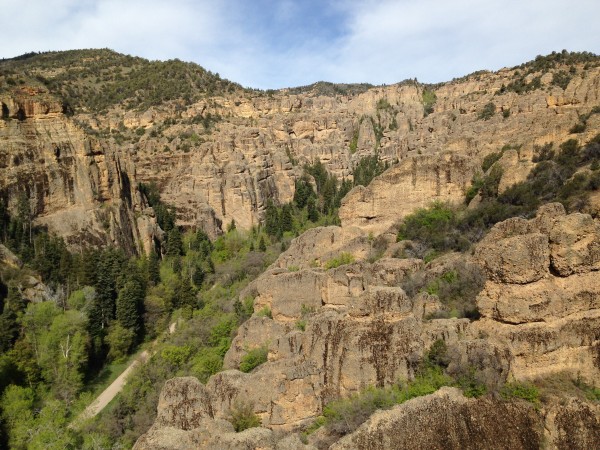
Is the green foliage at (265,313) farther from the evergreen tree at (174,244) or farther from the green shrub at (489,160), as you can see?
the evergreen tree at (174,244)

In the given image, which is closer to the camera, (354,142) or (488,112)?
(488,112)

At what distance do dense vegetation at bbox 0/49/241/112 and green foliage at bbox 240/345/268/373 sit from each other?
64.5m

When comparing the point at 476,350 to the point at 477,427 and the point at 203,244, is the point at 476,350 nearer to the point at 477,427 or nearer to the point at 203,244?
the point at 477,427

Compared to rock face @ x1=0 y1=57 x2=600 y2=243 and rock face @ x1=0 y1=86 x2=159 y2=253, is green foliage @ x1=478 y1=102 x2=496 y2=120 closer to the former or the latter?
rock face @ x1=0 y1=57 x2=600 y2=243

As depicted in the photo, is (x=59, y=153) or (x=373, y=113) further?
(x=373, y=113)

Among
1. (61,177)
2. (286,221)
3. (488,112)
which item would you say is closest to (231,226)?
(286,221)

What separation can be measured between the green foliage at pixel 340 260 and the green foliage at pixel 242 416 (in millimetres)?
12155

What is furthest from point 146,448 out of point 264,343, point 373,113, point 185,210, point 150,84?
point 373,113

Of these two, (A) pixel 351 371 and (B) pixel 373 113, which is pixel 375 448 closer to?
(A) pixel 351 371

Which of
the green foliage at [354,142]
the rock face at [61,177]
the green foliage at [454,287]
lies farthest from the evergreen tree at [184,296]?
the green foliage at [354,142]

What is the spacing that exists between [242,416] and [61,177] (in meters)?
33.5

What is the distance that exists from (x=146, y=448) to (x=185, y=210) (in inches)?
1683

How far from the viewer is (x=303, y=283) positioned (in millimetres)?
24844

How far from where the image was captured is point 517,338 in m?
14.2
